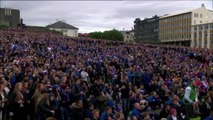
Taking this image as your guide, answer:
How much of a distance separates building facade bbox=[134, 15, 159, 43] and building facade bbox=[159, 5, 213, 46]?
18.3 feet

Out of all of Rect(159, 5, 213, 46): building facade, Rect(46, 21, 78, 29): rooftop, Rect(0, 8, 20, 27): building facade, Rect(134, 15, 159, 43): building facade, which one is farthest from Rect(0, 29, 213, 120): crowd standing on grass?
Rect(46, 21, 78, 29): rooftop

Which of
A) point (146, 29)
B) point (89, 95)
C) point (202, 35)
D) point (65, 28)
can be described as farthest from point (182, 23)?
point (89, 95)

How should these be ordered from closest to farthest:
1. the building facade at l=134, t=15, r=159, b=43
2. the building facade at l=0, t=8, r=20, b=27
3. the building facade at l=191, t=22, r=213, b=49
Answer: the building facade at l=191, t=22, r=213, b=49 → the building facade at l=0, t=8, r=20, b=27 → the building facade at l=134, t=15, r=159, b=43

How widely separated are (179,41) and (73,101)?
143315 millimetres

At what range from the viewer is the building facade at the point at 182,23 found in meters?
149

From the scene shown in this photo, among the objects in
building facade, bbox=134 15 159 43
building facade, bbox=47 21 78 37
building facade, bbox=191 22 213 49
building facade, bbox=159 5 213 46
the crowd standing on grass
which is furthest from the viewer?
building facade, bbox=47 21 78 37

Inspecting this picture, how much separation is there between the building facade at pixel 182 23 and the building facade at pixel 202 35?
1.98 meters

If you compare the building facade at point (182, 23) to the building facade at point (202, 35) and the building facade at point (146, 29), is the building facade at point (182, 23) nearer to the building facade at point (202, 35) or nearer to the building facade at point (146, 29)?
the building facade at point (202, 35)

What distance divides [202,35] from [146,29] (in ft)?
124

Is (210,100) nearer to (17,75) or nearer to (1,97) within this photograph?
(17,75)

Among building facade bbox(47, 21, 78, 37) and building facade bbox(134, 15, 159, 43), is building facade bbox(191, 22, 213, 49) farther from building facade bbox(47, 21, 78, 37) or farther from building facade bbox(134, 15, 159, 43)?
building facade bbox(47, 21, 78, 37)

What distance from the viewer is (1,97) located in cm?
1271

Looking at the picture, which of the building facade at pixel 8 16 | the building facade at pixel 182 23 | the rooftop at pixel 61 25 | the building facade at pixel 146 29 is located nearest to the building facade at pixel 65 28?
the rooftop at pixel 61 25

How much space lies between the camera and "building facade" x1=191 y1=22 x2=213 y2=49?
141m
